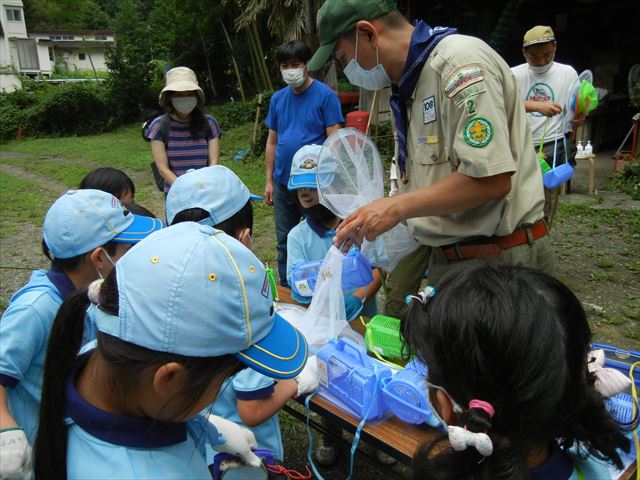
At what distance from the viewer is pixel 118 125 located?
2162 centimetres

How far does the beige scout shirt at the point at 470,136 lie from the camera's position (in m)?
1.72

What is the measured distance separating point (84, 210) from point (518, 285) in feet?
5.27

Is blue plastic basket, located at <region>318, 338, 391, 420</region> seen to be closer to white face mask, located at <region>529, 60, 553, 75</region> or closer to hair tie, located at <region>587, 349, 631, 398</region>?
hair tie, located at <region>587, 349, 631, 398</region>

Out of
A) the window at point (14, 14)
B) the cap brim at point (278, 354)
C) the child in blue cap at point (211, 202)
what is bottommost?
the cap brim at point (278, 354)

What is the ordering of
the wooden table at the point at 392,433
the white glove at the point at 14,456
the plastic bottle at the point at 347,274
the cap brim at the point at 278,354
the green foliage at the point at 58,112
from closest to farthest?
the cap brim at the point at 278,354
the white glove at the point at 14,456
the wooden table at the point at 392,433
the plastic bottle at the point at 347,274
the green foliage at the point at 58,112

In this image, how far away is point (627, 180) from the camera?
7.43 meters

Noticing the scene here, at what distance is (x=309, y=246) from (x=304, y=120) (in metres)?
1.55

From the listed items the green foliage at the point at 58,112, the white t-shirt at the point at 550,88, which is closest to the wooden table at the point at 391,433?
the white t-shirt at the point at 550,88

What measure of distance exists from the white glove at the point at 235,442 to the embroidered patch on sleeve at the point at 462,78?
Answer: 1.35m

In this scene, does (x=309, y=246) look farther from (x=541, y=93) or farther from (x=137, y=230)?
(x=541, y=93)

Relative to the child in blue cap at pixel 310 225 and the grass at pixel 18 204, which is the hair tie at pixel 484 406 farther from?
the grass at pixel 18 204

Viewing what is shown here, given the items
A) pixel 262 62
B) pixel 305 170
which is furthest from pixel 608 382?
pixel 262 62

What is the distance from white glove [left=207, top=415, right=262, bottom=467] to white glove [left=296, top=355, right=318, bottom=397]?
0.32m

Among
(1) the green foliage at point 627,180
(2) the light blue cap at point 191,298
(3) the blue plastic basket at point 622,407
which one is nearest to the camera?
(2) the light blue cap at point 191,298
